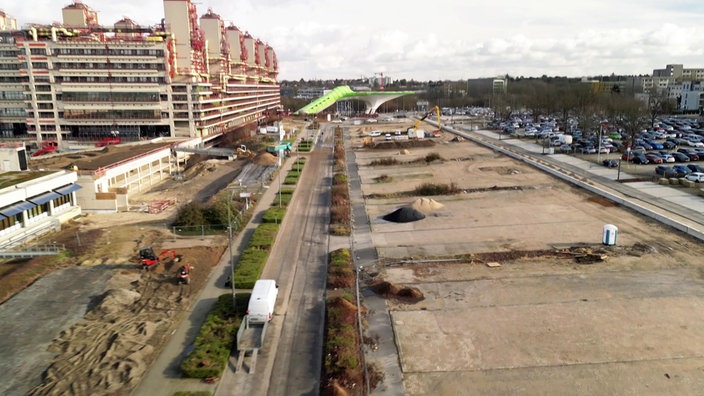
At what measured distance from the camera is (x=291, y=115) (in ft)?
539

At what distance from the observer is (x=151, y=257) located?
27719 millimetres

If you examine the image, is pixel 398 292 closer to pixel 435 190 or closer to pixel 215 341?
pixel 215 341

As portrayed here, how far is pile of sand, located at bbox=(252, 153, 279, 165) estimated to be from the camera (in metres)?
68.3

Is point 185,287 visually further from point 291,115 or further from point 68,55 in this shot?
point 291,115

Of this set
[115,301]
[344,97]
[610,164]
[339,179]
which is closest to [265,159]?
[339,179]

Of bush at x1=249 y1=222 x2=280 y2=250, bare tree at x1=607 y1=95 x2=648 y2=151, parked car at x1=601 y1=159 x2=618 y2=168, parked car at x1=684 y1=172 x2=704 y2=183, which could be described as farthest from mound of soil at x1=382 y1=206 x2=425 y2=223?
bare tree at x1=607 y1=95 x2=648 y2=151

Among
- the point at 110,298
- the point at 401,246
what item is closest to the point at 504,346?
the point at 401,246

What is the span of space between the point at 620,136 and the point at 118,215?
77786 millimetres

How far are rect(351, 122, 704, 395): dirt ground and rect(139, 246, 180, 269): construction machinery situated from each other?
1142 centimetres

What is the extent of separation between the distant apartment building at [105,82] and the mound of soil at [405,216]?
5207 centimetres

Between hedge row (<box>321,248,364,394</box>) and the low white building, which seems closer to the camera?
hedge row (<box>321,248,364,394</box>)

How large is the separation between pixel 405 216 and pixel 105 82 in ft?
197

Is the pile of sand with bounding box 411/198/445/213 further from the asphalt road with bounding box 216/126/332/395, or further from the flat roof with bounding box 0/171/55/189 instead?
the flat roof with bounding box 0/171/55/189

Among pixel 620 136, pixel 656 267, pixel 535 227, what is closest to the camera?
pixel 656 267
